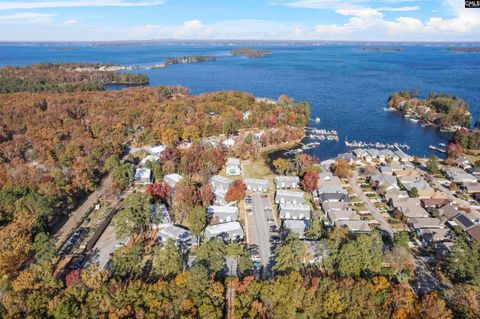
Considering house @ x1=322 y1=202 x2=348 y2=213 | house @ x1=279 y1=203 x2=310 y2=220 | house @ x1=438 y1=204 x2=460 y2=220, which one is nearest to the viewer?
house @ x1=438 y1=204 x2=460 y2=220

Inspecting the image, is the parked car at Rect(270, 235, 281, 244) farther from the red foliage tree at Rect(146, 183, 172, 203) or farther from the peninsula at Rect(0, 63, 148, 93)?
the peninsula at Rect(0, 63, 148, 93)

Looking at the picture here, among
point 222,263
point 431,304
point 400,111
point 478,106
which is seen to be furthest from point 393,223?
point 478,106

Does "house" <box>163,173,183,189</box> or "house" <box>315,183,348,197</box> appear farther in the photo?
"house" <box>163,173,183,189</box>

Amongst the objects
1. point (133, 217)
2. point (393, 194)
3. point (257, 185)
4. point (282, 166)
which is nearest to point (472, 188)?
point (393, 194)

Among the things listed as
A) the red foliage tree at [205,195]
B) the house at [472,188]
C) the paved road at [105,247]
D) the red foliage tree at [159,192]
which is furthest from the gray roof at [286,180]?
the house at [472,188]

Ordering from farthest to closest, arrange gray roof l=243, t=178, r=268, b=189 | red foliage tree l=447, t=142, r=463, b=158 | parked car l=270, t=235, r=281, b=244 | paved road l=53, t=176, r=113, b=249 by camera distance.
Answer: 1. red foliage tree l=447, t=142, r=463, b=158
2. gray roof l=243, t=178, r=268, b=189
3. paved road l=53, t=176, r=113, b=249
4. parked car l=270, t=235, r=281, b=244

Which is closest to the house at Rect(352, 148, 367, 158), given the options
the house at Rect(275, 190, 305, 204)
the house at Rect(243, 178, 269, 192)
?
the house at Rect(275, 190, 305, 204)

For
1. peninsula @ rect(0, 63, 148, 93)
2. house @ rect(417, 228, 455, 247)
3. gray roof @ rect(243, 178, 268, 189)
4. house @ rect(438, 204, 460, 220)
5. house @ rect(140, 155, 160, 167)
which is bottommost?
house @ rect(417, 228, 455, 247)
